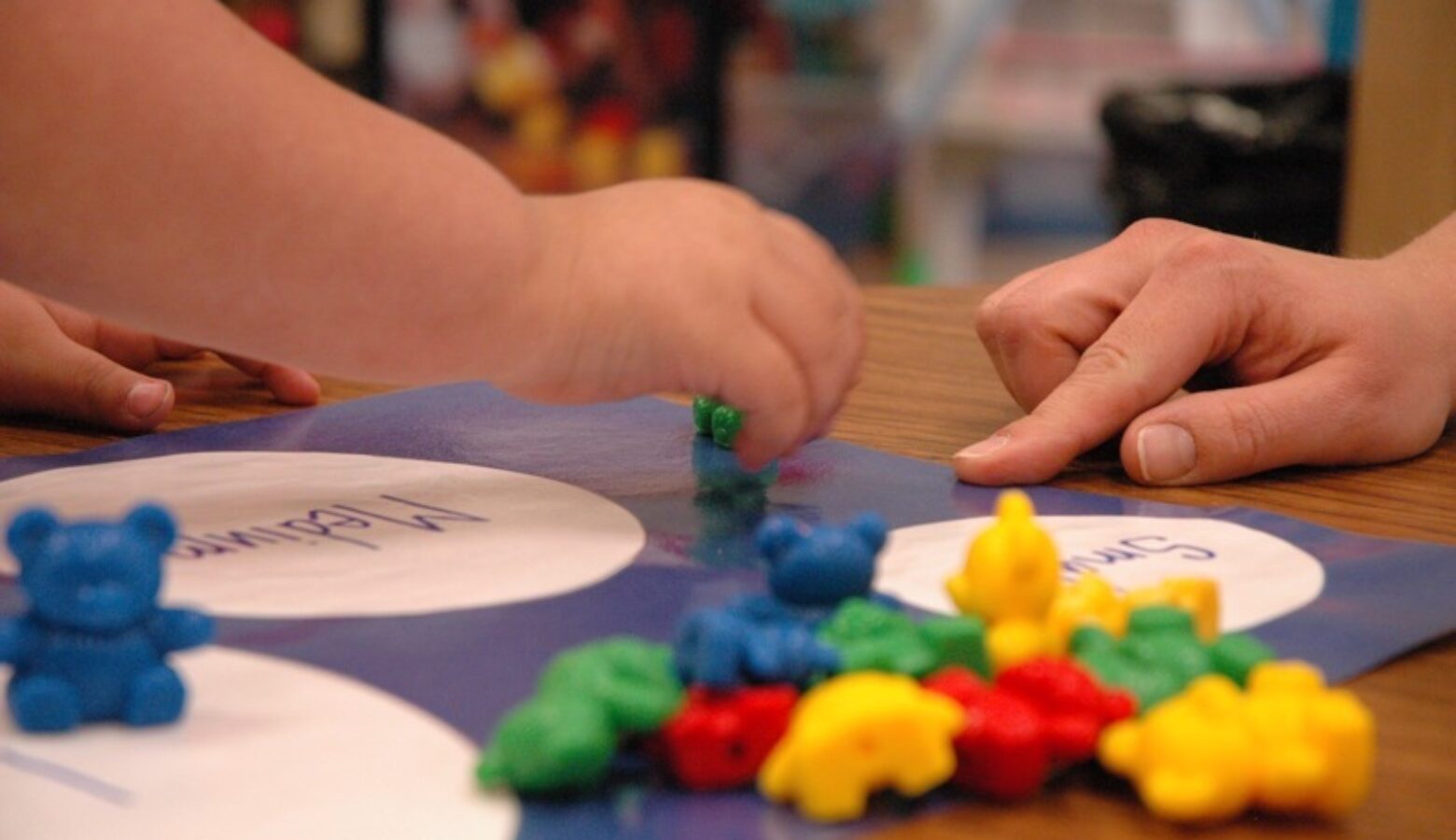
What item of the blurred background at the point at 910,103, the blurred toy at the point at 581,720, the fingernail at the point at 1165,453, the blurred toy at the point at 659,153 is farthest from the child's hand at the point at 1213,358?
the blurred toy at the point at 659,153

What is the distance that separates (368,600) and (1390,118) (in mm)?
1284

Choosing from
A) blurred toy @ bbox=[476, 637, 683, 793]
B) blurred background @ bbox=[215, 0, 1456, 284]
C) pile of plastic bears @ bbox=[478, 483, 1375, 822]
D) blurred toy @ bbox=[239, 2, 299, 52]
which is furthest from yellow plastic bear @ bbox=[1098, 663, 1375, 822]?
blurred toy @ bbox=[239, 2, 299, 52]

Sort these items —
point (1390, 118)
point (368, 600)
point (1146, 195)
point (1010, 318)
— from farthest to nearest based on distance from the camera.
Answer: point (1146, 195), point (1390, 118), point (1010, 318), point (368, 600)

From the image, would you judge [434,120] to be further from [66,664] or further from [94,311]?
[66,664]

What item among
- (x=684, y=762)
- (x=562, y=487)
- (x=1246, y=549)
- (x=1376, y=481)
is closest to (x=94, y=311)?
(x=562, y=487)

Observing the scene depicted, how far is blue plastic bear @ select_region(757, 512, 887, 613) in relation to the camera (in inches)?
17.2

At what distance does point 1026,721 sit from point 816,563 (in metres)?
0.08

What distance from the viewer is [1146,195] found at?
2.34 m

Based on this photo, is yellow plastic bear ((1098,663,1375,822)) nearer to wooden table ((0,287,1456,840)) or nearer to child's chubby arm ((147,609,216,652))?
wooden table ((0,287,1456,840))

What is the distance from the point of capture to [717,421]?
747 mm

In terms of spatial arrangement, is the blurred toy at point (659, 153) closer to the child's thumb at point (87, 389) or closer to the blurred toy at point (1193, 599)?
the child's thumb at point (87, 389)

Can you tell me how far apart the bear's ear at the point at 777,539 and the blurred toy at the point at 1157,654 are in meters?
0.08

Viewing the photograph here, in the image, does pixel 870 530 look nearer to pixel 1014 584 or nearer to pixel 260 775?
pixel 1014 584

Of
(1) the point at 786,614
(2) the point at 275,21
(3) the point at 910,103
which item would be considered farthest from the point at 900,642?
(3) the point at 910,103
